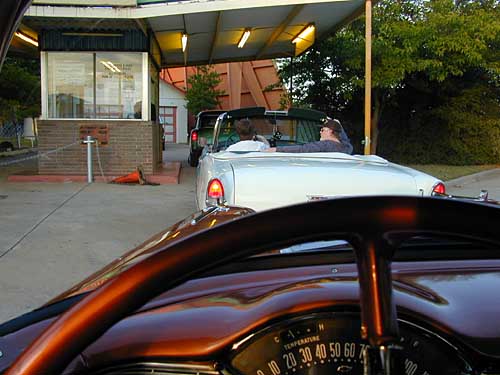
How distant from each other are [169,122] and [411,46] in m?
30.8

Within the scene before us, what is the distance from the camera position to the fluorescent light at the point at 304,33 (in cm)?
1508

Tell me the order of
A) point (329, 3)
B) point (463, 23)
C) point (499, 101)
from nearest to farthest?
point (329, 3), point (463, 23), point (499, 101)

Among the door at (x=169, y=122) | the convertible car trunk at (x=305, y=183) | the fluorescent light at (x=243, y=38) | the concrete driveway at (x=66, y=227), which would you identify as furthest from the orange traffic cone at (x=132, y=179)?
the door at (x=169, y=122)

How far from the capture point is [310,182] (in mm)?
4688

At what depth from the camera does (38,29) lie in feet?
43.2

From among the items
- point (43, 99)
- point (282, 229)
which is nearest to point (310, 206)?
point (282, 229)

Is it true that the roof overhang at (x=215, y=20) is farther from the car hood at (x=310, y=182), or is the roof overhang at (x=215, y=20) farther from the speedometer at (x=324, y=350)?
the speedometer at (x=324, y=350)

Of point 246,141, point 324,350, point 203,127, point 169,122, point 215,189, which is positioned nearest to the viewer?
point 324,350

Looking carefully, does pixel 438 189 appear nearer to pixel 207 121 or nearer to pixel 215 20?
pixel 215 20

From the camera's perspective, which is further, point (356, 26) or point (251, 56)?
point (251, 56)

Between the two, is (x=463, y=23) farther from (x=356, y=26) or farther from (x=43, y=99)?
(x=43, y=99)

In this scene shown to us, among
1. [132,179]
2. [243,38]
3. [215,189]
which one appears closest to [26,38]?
[132,179]

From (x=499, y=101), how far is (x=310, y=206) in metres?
21.0

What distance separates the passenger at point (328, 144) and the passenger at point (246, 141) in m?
0.27
